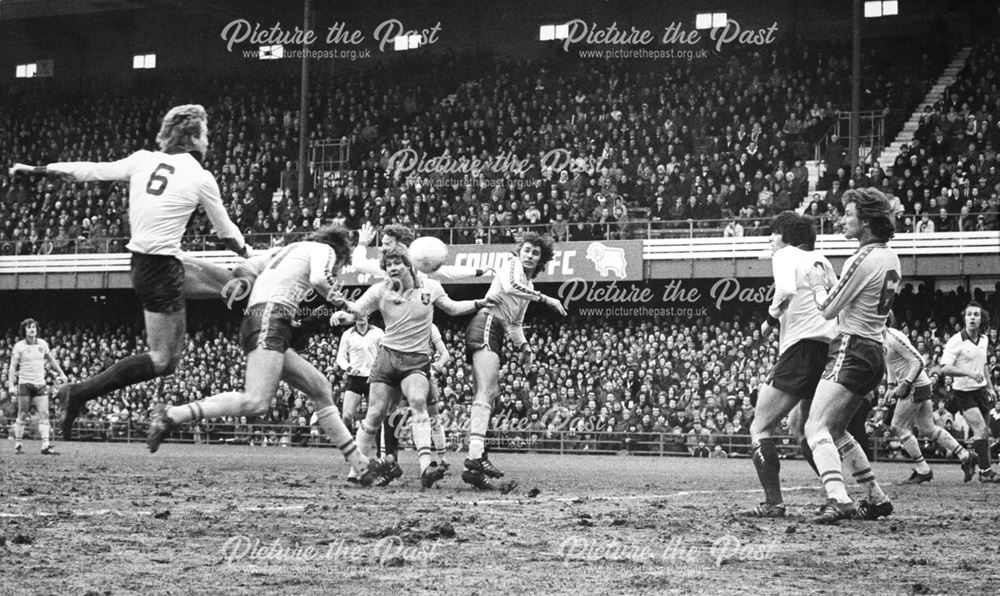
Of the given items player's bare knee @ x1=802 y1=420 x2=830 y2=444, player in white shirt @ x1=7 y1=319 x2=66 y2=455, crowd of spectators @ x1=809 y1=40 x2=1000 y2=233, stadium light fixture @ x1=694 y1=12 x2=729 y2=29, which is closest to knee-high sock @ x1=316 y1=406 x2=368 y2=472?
player's bare knee @ x1=802 y1=420 x2=830 y2=444

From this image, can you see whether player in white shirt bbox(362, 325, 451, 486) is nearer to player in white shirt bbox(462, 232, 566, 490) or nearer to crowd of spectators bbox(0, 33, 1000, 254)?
player in white shirt bbox(462, 232, 566, 490)

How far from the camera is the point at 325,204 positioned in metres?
34.4

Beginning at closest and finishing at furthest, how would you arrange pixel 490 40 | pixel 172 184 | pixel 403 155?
1. pixel 172 184
2. pixel 403 155
3. pixel 490 40

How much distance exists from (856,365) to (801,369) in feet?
1.82

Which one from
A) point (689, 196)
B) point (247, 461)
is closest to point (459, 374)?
point (689, 196)

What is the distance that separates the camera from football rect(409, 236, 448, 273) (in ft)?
41.2

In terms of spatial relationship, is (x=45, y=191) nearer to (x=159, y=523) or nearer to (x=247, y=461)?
(x=247, y=461)

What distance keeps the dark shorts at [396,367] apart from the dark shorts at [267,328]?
312cm

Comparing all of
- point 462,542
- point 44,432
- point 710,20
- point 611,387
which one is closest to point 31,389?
point 44,432

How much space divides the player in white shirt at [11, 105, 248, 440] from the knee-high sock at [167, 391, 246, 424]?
28 centimetres

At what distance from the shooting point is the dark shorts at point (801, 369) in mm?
9344

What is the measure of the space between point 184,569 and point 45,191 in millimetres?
37669

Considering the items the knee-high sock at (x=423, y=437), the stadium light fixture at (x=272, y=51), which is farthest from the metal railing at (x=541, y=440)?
the stadium light fixture at (x=272, y=51)

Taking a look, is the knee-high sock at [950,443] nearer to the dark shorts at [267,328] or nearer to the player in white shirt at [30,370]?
the dark shorts at [267,328]
